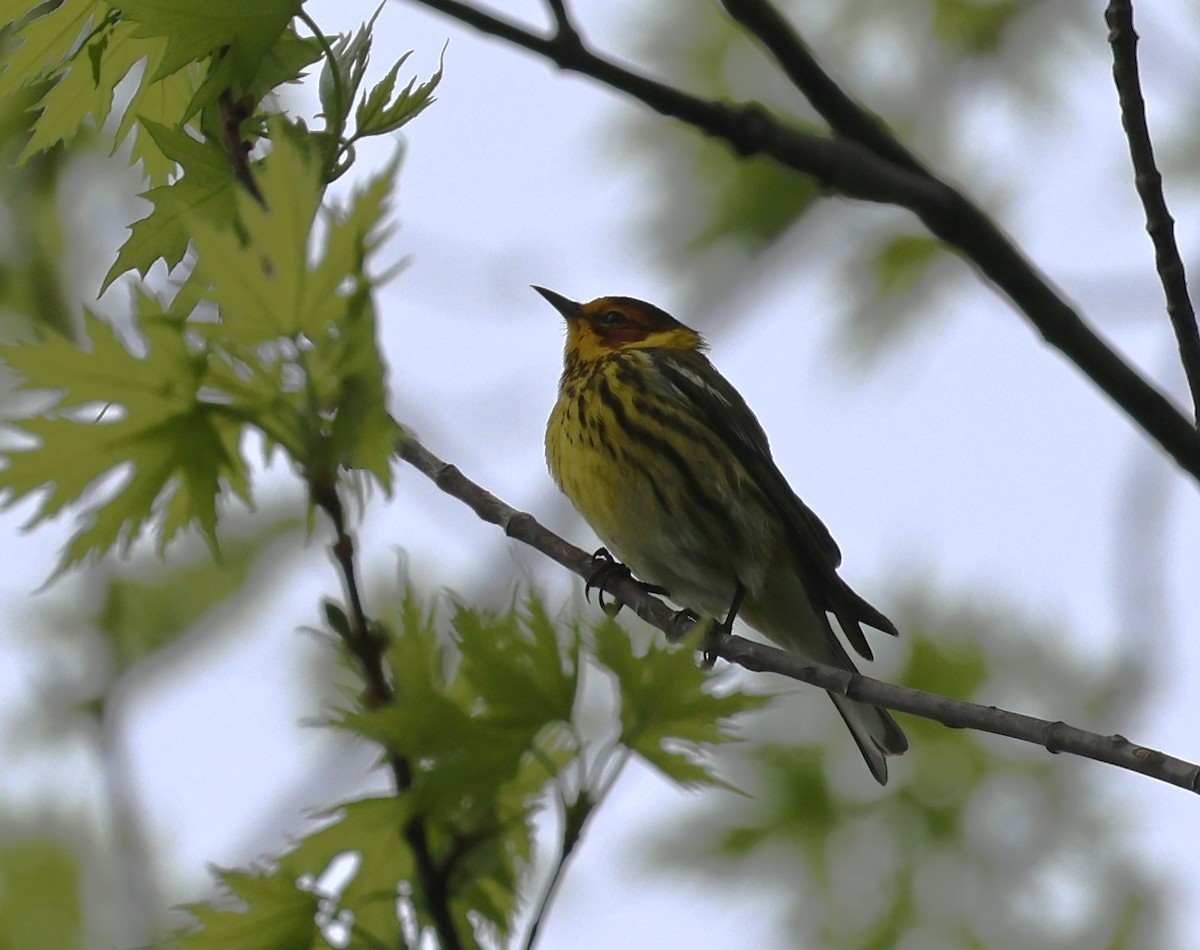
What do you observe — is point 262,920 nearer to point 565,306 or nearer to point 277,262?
point 277,262

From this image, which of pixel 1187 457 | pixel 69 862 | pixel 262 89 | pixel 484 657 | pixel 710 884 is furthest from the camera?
pixel 69 862

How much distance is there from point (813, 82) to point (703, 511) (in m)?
2.63

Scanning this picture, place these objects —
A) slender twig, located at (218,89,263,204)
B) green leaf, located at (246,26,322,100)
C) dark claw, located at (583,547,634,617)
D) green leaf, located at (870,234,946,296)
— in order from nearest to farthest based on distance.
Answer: slender twig, located at (218,89,263,204)
green leaf, located at (246,26,322,100)
dark claw, located at (583,547,634,617)
green leaf, located at (870,234,946,296)

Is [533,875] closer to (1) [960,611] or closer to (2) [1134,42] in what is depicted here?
(2) [1134,42]

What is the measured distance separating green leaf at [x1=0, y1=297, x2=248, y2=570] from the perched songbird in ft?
9.40

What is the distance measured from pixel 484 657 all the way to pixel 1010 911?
447 centimetres

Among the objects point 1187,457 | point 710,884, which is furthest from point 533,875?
point 710,884

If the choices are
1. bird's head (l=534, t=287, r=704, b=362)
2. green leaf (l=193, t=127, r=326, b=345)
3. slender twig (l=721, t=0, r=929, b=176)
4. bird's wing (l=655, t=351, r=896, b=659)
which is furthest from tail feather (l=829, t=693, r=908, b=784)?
green leaf (l=193, t=127, r=326, b=345)

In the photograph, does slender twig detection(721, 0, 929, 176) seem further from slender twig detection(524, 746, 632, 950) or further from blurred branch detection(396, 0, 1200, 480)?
slender twig detection(524, 746, 632, 950)

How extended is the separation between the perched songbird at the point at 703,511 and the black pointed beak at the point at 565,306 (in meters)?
0.28

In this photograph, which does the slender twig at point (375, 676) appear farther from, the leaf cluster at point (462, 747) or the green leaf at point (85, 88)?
the green leaf at point (85, 88)

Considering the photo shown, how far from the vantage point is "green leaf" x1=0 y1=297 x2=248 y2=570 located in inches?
74.7

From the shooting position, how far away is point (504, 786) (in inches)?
86.8

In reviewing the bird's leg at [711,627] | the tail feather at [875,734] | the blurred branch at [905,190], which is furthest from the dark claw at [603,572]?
the blurred branch at [905,190]
